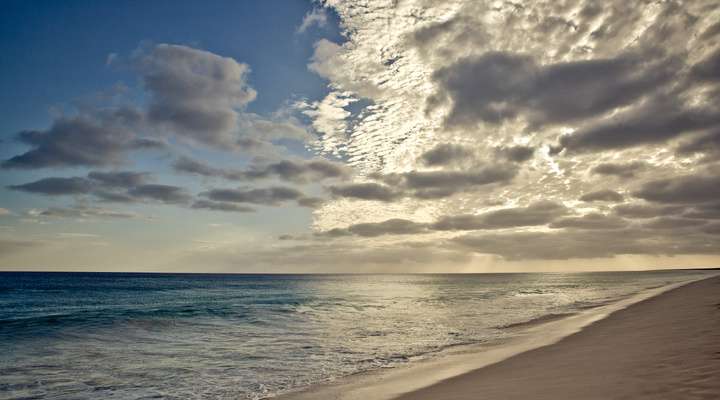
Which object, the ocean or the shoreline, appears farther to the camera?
the ocean

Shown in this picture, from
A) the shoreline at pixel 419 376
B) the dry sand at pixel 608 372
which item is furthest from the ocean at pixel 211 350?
the dry sand at pixel 608 372

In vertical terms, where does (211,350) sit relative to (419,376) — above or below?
below

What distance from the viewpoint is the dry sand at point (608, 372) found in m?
7.41

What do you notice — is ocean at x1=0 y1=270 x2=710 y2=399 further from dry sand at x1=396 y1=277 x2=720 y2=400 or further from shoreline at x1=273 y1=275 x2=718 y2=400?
dry sand at x1=396 y1=277 x2=720 y2=400

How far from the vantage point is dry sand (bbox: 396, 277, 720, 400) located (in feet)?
24.3

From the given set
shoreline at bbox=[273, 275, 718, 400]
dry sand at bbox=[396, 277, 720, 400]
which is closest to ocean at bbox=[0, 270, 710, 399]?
shoreline at bbox=[273, 275, 718, 400]

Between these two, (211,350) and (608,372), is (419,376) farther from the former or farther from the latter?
(211,350)

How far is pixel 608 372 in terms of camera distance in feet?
29.9

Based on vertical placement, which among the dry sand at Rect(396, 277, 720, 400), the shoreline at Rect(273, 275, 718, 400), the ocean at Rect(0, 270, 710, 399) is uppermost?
the dry sand at Rect(396, 277, 720, 400)

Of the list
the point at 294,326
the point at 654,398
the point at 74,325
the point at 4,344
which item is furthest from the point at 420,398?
the point at 74,325

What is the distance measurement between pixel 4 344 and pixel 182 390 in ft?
55.6

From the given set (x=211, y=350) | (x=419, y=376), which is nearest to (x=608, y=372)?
(x=419, y=376)

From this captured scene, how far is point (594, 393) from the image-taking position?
24.6 feet

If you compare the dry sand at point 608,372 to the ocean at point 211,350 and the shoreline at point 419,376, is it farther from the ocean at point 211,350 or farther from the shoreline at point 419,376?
the ocean at point 211,350
